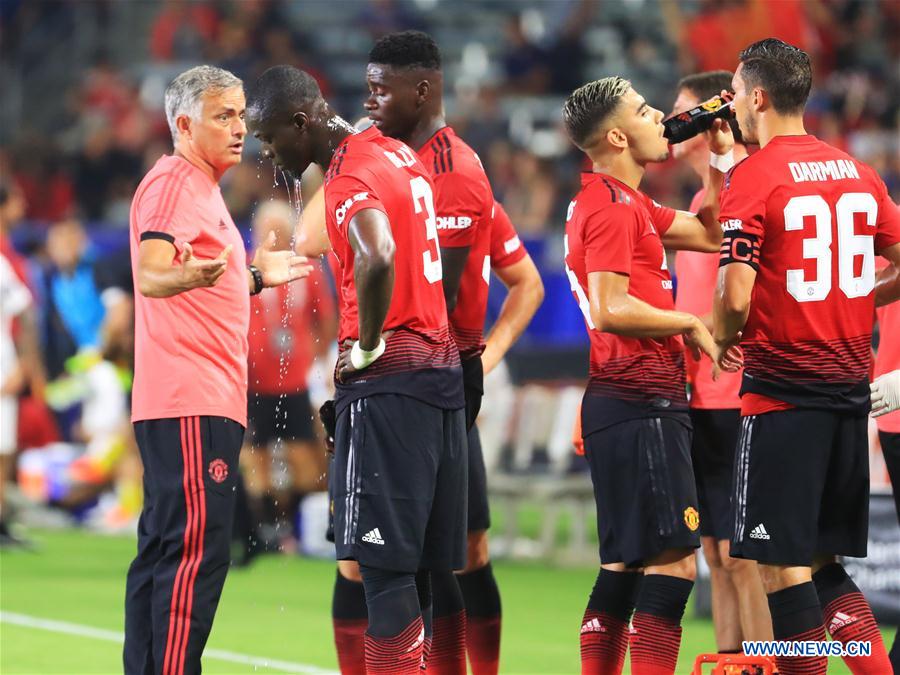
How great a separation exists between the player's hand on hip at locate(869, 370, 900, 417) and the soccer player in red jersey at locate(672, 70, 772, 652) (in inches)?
31.5

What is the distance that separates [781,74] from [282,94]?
5.80ft

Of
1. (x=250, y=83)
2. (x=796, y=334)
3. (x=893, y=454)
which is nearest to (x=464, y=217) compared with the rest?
(x=796, y=334)

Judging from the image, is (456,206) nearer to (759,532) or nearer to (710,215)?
(710,215)

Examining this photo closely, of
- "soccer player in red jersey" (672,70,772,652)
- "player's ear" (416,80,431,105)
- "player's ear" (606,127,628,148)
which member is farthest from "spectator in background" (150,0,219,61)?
"player's ear" (606,127,628,148)

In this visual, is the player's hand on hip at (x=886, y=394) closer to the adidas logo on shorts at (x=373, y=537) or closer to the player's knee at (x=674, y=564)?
the player's knee at (x=674, y=564)

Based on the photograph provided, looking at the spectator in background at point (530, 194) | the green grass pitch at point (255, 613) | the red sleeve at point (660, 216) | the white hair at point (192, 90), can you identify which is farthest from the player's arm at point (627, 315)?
the spectator in background at point (530, 194)

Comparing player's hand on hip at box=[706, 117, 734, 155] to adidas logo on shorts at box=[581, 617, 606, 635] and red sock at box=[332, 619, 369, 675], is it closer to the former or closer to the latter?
adidas logo on shorts at box=[581, 617, 606, 635]

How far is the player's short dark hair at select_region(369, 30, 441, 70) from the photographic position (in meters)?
5.91

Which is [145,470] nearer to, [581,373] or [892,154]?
[581,373]

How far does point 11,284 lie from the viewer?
1170 cm

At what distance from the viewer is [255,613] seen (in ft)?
30.5

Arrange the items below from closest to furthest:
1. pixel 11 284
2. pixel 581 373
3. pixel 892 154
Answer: pixel 11 284
pixel 581 373
pixel 892 154

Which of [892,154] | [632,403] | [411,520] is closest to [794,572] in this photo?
[632,403]

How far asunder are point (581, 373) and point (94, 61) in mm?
11283
